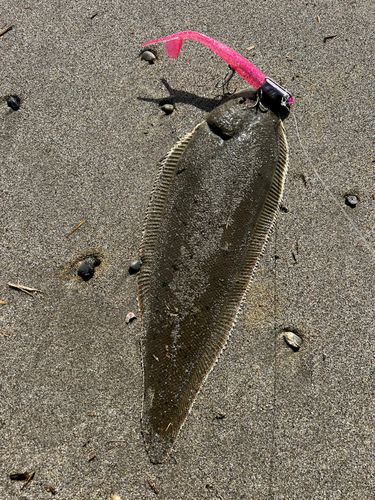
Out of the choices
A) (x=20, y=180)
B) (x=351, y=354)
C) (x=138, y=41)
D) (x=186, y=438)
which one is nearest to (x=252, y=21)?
(x=138, y=41)

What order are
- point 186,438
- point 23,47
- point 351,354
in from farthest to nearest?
point 23,47 < point 351,354 < point 186,438

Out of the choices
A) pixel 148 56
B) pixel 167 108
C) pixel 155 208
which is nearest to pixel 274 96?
pixel 167 108

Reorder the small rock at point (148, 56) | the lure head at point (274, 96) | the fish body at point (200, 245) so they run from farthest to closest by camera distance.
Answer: the small rock at point (148, 56)
the lure head at point (274, 96)
the fish body at point (200, 245)

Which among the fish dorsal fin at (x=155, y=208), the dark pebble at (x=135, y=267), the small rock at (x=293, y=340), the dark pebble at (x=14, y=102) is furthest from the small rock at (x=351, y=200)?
the dark pebble at (x=14, y=102)

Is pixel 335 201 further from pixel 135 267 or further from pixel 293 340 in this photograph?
pixel 135 267

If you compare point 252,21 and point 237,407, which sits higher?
point 252,21

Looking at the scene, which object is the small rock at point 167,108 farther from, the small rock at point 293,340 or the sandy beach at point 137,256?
the small rock at point 293,340

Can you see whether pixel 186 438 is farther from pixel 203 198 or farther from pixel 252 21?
pixel 252 21

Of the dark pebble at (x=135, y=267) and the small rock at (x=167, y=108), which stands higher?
the small rock at (x=167, y=108)
